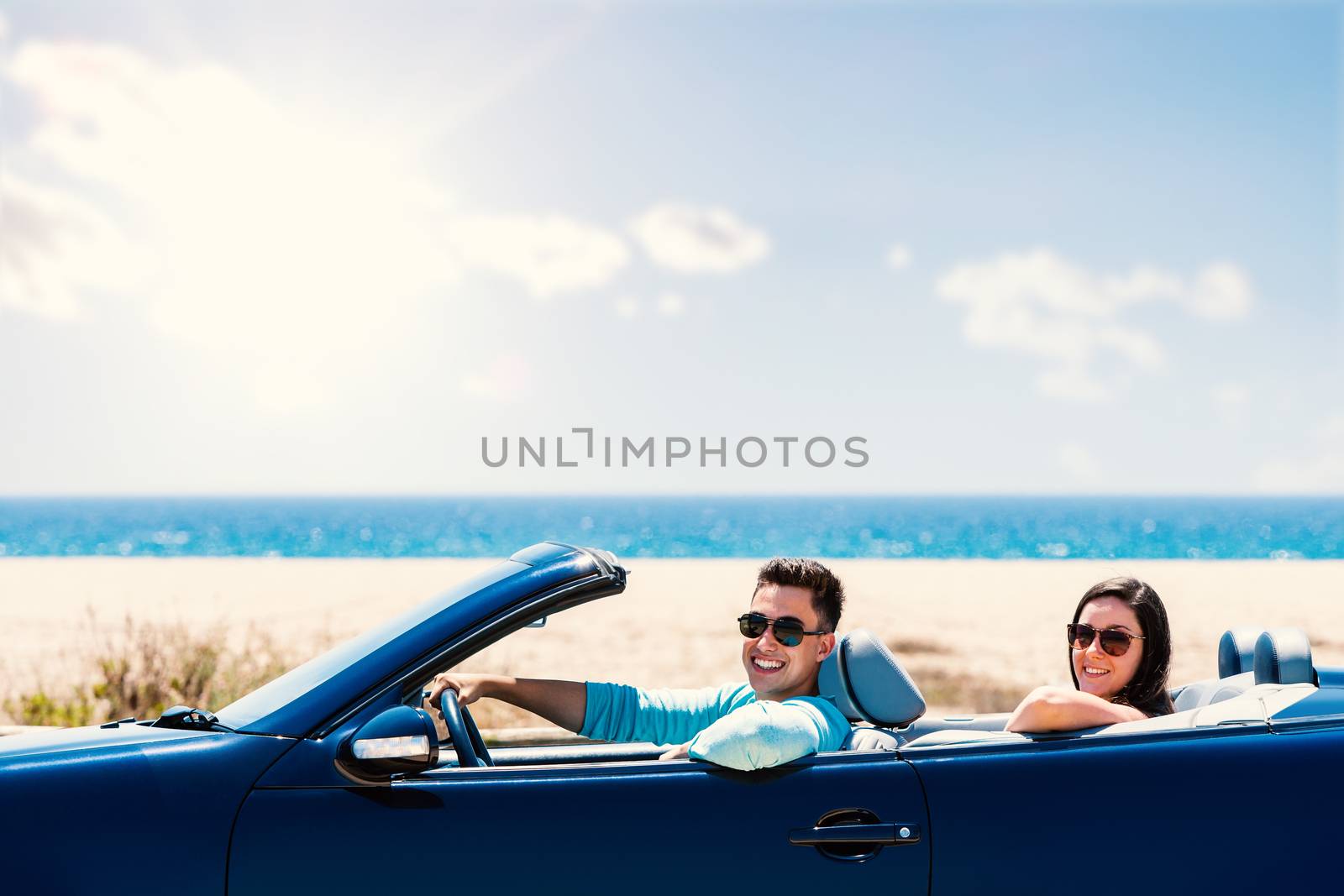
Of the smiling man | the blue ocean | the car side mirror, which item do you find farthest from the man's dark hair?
the blue ocean

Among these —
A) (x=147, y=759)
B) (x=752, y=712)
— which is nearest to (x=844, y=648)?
(x=752, y=712)

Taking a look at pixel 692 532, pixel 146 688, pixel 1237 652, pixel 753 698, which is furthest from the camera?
pixel 692 532

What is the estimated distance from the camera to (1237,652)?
12.3ft

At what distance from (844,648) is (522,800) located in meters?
1.05

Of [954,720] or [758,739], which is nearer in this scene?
[758,739]

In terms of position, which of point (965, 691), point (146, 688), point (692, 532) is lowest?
point (965, 691)

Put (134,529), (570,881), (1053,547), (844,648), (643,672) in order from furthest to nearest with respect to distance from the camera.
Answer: (134,529) → (1053,547) → (643,672) → (844,648) → (570,881)

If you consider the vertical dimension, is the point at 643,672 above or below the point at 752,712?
below

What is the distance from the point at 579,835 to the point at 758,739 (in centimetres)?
42

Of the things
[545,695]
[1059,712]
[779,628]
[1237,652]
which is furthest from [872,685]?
[1237,652]

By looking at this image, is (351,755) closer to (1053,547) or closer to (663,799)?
(663,799)

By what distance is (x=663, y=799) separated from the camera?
8.79 feet

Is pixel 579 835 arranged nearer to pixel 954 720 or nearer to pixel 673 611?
pixel 954 720

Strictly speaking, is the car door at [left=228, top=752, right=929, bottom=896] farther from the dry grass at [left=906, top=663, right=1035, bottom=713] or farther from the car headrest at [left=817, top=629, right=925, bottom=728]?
the dry grass at [left=906, top=663, right=1035, bottom=713]
